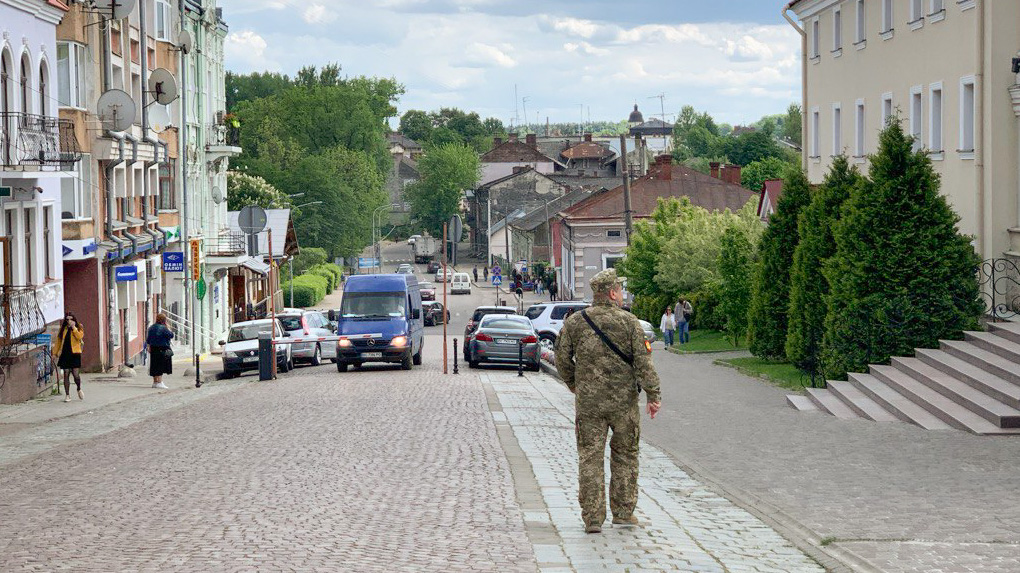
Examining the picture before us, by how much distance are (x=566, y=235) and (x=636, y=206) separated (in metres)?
5.04

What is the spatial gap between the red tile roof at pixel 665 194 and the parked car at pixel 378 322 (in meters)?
43.6

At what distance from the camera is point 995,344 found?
744 inches

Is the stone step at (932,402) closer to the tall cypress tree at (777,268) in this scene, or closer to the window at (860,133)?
the tall cypress tree at (777,268)

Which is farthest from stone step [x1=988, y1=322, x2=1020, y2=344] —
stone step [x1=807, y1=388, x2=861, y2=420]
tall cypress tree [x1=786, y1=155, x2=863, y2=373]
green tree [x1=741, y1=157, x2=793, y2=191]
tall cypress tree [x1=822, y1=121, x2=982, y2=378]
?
green tree [x1=741, y1=157, x2=793, y2=191]

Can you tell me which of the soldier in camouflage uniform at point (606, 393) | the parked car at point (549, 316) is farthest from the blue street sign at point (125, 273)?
the soldier in camouflage uniform at point (606, 393)

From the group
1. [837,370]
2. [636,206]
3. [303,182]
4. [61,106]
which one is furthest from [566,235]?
[837,370]

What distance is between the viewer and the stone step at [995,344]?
715 inches

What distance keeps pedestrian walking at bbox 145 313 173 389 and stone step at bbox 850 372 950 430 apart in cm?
1459

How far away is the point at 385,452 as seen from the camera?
14.4 metres

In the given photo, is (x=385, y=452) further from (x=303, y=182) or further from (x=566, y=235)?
(x=303, y=182)

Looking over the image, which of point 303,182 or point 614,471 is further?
point 303,182

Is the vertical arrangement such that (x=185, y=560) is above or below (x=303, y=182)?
below

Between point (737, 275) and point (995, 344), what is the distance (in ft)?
54.0

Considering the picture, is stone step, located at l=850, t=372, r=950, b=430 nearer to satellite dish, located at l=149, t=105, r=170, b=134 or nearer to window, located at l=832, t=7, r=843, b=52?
window, located at l=832, t=7, r=843, b=52
